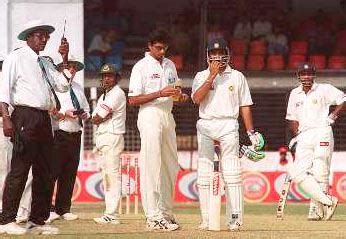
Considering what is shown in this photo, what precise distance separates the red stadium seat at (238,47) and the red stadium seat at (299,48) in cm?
117

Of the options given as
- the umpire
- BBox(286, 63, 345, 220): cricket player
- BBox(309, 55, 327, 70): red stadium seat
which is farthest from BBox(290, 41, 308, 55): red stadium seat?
the umpire

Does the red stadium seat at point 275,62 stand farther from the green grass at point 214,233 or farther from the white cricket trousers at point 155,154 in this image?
the white cricket trousers at point 155,154

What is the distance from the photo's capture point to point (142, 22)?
33094 millimetres

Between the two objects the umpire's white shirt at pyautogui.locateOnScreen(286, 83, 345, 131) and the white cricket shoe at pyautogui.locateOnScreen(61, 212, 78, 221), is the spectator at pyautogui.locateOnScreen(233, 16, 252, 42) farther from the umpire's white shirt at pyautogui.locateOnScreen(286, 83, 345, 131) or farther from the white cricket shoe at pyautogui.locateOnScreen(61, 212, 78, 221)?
the white cricket shoe at pyautogui.locateOnScreen(61, 212, 78, 221)

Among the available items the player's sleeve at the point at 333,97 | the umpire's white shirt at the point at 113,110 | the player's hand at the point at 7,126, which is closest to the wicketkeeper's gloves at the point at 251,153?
the player's hand at the point at 7,126

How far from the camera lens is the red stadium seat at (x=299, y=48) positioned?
31906 mm

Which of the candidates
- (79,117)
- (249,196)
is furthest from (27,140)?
(249,196)

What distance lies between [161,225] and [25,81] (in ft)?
7.10

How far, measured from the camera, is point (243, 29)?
107ft

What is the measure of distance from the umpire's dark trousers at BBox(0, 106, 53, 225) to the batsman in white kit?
69.0 inches

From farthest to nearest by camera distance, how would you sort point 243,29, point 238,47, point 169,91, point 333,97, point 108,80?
point 243,29 < point 238,47 < point 333,97 < point 108,80 < point 169,91

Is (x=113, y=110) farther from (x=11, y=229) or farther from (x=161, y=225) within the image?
(x=11, y=229)

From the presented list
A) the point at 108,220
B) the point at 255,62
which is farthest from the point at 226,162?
the point at 255,62

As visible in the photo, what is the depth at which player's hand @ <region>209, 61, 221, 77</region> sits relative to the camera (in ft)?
45.3
